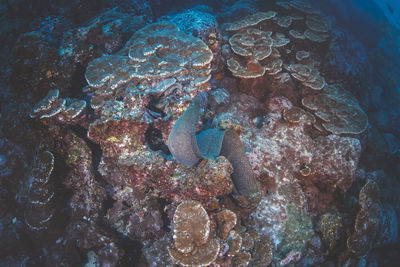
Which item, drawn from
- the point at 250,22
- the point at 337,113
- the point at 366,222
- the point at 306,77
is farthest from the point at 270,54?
the point at 366,222

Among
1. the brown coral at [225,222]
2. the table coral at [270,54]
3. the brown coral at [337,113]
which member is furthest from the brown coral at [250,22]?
the brown coral at [225,222]

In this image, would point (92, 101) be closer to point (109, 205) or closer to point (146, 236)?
point (109, 205)

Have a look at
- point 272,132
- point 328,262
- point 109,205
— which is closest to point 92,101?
point 109,205

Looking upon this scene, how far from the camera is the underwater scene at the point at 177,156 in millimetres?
3133

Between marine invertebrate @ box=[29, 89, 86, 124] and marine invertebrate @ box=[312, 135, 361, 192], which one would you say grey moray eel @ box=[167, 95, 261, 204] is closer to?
marine invertebrate @ box=[312, 135, 361, 192]

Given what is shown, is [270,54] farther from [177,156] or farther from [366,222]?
[366,222]

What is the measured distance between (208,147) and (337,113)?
12.7 ft

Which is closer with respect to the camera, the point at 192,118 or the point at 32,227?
the point at 192,118

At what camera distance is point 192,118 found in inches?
109

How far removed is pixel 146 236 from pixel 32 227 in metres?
1.99

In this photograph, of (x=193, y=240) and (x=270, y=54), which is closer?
(x=193, y=240)

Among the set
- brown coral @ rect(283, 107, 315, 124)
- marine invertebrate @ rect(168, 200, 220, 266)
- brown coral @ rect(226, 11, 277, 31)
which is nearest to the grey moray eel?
marine invertebrate @ rect(168, 200, 220, 266)

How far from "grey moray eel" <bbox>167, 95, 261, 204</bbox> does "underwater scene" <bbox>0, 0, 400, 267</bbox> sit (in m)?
0.02

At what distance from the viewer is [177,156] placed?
113 inches
